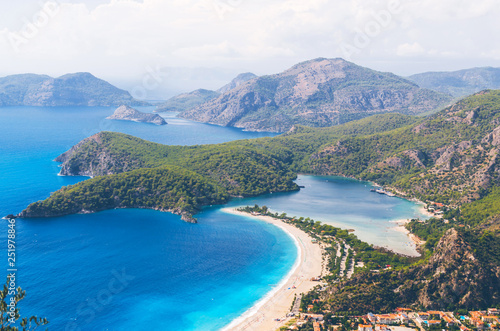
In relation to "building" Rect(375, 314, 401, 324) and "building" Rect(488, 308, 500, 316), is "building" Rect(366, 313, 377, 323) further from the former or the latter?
"building" Rect(488, 308, 500, 316)

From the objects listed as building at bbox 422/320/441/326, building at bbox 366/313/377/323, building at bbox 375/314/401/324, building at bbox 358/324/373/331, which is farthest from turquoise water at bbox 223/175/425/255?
building at bbox 358/324/373/331

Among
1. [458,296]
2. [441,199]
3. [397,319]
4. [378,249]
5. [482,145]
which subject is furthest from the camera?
[482,145]

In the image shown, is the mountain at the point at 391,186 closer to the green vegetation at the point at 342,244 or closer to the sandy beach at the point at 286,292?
the green vegetation at the point at 342,244

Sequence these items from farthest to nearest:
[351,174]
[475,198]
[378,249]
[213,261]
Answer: [351,174] → [475,198] → [378,249] → [213,261]

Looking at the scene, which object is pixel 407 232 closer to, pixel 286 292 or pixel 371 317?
pixel 286 292

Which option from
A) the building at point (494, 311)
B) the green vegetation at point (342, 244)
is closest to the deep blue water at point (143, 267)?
the green vegetation at point (342, 244)

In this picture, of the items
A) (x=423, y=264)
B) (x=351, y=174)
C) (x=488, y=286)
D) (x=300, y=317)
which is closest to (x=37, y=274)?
(x=300, y=317)

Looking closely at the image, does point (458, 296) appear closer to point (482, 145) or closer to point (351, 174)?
point (482, 145)
